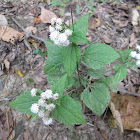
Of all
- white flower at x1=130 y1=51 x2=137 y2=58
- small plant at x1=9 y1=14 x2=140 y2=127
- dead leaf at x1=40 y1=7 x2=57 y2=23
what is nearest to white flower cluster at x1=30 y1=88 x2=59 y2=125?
small plant at x1=9 y1=14 x2=140 y2=127

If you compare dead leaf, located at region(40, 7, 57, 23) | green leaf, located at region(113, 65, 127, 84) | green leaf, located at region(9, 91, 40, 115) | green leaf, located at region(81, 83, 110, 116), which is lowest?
green leaf, located at region(81, 83, 110, 116)

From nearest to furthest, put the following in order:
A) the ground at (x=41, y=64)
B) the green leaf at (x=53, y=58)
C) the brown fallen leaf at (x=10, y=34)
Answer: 1. the green leaf at (x=53, y=58)
2. the ground at (x=41, y=64)
3. the brown fallen leaf at (x=10, y=34)

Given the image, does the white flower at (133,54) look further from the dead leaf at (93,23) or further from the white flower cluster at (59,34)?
the dead leaf at (93,23)

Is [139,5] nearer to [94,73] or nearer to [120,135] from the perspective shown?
[94,73]

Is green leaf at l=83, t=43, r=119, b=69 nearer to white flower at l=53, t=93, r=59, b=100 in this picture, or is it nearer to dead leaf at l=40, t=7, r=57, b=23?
white flower at l=53, t=93, r=59, b=100

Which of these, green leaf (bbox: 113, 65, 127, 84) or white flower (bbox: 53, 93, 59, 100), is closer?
white flower (bbox: 53, 93, 59, 100)

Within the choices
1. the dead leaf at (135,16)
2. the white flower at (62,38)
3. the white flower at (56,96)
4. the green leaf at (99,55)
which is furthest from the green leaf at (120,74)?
the dead leaf at (135,16)
